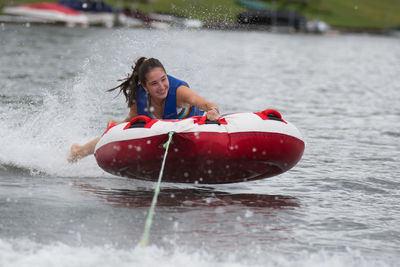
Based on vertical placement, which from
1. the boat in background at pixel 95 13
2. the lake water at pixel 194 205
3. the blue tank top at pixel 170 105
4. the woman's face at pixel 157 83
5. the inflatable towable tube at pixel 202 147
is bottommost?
the boat in background at pixel 95 13

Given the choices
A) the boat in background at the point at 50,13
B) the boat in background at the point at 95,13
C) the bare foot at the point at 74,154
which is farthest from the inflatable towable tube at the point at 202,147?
the boat in background at the point at 95,13

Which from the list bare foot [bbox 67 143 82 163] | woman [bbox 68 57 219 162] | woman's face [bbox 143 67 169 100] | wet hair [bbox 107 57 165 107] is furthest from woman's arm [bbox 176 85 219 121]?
bare foot [bbox 67 143 82 163]

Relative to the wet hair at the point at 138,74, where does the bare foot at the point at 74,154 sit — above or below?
below

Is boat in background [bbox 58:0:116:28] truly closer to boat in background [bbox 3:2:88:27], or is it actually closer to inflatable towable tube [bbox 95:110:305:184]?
boat in background [bbox 3:2:88:27]

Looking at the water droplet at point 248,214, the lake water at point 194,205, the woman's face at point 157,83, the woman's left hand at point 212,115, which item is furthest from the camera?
the woman's face at point 157,83

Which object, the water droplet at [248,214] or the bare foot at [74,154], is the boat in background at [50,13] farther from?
the water droplet at [248,214]

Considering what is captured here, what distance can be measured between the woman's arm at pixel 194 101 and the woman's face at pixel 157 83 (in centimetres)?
14

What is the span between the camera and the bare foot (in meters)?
7.05

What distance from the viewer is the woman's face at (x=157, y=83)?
6238mm

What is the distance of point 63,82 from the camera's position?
56.3 ft

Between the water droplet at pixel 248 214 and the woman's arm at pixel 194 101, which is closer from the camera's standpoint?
the water droplet at pixel 248 214

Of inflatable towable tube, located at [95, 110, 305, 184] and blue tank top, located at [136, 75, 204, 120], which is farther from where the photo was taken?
blue tank top, located at [136, 75, 204, 120]

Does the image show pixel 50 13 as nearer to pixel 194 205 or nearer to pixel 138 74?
pixel 138 74

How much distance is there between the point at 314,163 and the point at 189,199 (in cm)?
251
